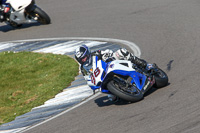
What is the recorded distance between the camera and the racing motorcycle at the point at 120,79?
836 cm

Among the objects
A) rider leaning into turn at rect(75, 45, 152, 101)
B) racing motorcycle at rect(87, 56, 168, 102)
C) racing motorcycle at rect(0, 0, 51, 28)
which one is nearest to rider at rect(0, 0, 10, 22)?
racing motorcycle at rect(0, 0, 51, 28)

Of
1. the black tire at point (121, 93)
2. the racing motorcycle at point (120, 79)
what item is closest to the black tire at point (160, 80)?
the racing motorcycle at point (120, 79)

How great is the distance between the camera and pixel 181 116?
730 cm

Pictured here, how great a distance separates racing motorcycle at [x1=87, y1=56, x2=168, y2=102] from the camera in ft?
27.4

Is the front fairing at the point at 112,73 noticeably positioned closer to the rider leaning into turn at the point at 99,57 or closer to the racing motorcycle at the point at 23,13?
the rider leaning into turn at the point at 99,57

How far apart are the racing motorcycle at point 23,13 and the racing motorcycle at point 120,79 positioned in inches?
355

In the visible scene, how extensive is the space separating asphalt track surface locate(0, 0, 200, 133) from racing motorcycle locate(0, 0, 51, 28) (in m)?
0.37

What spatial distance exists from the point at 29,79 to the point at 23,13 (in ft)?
17.7

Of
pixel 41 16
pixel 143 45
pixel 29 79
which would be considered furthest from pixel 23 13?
pixel 143 45

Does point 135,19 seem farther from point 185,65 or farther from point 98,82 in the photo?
point 98,82

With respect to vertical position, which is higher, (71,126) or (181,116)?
(181,116)

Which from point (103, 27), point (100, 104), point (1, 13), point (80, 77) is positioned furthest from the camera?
point (1, 13)

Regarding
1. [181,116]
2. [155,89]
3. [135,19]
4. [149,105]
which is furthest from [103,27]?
[181,116]

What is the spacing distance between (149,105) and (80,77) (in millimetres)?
3911
